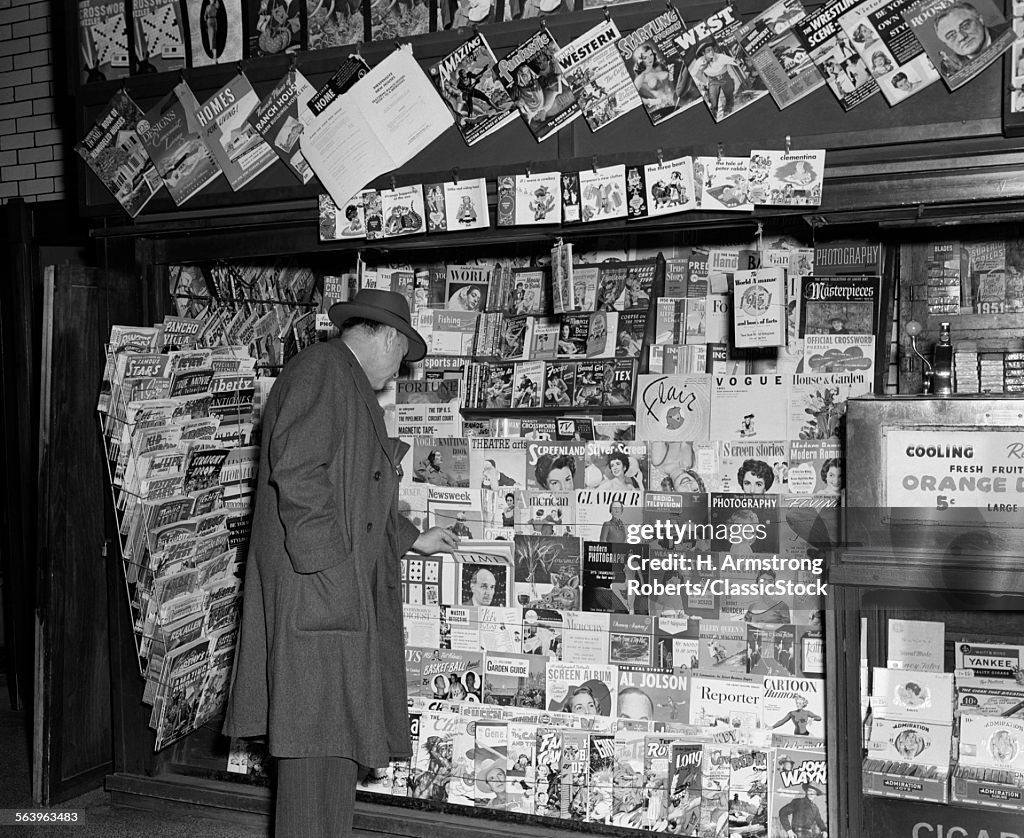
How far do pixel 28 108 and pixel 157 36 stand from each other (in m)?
2.48

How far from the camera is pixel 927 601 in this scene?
2.85 m

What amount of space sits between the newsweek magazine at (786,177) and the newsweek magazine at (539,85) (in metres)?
0.64

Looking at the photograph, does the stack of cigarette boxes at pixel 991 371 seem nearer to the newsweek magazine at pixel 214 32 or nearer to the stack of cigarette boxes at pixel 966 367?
the stack of cigarette boxes at pixel 966 367

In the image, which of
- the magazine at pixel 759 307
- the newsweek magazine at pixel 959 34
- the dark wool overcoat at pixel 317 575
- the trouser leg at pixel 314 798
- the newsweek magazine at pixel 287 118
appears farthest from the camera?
the newsweek magazine at pixel 287 118

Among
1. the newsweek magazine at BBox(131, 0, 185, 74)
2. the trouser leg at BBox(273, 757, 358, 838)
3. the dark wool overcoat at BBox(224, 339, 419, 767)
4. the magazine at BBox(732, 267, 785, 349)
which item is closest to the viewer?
the dark wool overcoat at BBox(224, 339, 419, 767)

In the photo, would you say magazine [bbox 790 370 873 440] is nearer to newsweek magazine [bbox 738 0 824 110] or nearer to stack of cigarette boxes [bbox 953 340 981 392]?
stack of cigarette boxes [bbox 953 340 981 392]

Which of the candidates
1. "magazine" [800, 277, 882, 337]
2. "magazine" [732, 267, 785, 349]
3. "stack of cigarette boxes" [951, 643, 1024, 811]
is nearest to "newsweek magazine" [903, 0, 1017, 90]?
"magazine" [732, 267, 785, 349]

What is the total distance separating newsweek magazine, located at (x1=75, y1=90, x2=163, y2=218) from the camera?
4.01 meters

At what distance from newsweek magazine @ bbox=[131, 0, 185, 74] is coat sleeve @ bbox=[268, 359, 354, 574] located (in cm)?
168

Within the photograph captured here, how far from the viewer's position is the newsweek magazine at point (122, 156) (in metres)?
4.01

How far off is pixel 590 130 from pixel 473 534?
5.17 ft

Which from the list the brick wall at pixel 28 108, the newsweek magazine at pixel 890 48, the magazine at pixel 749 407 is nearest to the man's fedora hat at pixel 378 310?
the magazine at pixel 749 407

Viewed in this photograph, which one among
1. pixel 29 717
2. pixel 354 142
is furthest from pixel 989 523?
pixel 29 717

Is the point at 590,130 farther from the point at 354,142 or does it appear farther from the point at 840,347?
the point at 840,347
